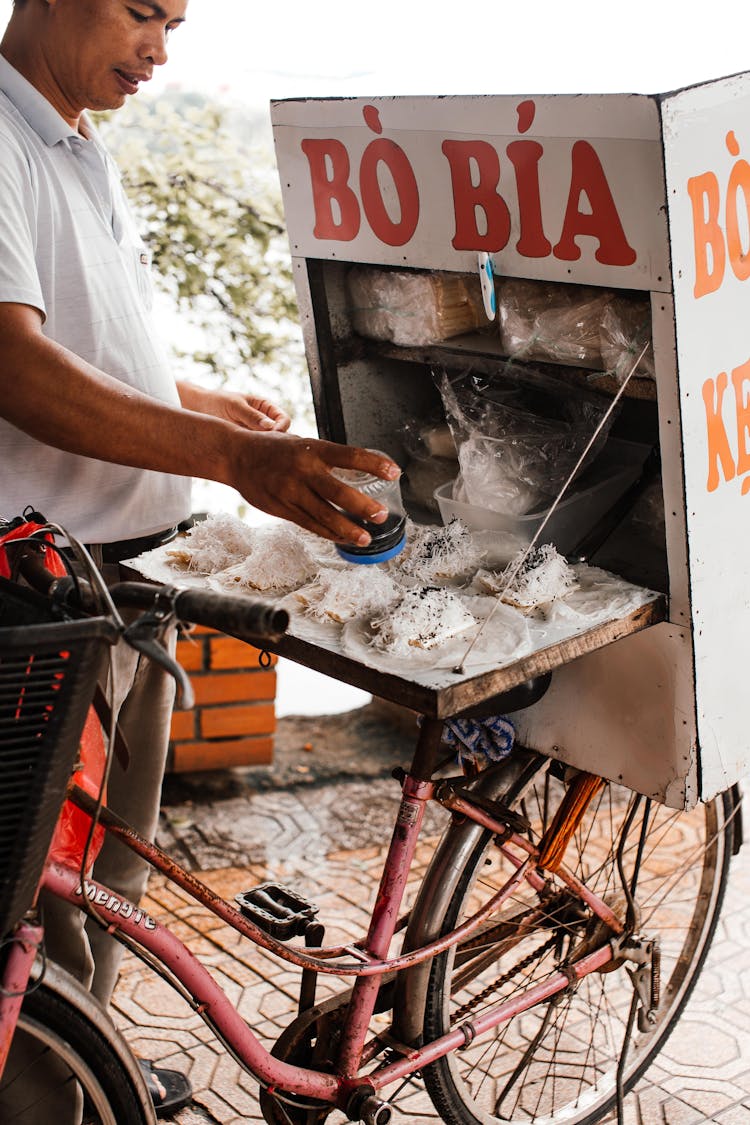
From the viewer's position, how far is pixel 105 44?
6.86 feet

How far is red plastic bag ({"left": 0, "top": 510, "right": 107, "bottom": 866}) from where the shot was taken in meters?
1.70

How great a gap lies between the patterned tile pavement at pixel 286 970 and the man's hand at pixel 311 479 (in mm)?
1486

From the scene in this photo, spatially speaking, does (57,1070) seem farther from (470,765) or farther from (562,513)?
(562,513)

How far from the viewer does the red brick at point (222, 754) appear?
3.88m

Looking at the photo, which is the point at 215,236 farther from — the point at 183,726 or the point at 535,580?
the point at 535,580

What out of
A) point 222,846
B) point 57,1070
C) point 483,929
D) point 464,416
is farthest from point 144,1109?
point 222,846

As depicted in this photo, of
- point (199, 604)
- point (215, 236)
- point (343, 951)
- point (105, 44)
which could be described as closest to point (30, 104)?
point (105, 44)

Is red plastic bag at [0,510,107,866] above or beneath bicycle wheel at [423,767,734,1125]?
above

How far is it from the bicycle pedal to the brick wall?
5.46 ft

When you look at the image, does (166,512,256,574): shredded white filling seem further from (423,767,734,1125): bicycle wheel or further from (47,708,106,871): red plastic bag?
(423,767,734,1125): bicycle wheel

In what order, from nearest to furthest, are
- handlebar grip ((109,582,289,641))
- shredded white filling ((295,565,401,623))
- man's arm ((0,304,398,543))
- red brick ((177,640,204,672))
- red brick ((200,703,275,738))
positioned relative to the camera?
handlebar grip ((109,582,289,641)) → man's arm ((0,304,398,543)) → shredded white filling ((295,565,401,623)) → red brick ((177,640,204,672)) → red brick ((200,703,275,738))

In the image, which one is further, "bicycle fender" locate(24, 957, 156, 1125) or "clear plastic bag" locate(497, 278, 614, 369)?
"clear plastic bag" locate(497, 278, 614, 369)

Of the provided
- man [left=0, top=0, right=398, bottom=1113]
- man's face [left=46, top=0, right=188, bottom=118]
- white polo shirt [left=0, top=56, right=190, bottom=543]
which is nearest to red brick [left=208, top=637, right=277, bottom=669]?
man [left=0, top=0, right=398, bottom=1113]

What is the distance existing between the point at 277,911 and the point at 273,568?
0.62 m
